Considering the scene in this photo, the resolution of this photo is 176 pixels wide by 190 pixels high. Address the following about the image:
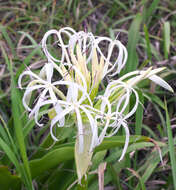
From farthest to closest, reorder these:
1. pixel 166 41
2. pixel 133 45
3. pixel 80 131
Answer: pixel 166 41, pixel 133 45, pixel 80 131

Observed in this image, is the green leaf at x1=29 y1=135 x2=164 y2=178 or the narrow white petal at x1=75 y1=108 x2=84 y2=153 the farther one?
the green leaf at x1=29 y1=135 x2=164 y2=178

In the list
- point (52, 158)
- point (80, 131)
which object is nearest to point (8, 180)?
point (52, 158)

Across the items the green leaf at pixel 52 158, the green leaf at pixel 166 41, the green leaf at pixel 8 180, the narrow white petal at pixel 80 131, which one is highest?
the green leaf at pixel 166 41

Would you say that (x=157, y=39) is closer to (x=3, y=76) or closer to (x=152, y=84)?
(x=152, y=84)

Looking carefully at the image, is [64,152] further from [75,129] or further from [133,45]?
[133,45]

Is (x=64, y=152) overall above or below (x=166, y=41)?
below

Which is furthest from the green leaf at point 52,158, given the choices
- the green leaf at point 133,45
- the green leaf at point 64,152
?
the green leaf at point 133,45

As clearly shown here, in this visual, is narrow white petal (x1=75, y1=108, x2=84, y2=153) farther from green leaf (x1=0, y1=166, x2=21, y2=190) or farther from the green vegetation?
green leaf (x1=0, y1=166, x2=21, y2=190)

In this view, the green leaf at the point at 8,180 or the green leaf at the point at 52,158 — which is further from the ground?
the green leaf at the point at 52,158

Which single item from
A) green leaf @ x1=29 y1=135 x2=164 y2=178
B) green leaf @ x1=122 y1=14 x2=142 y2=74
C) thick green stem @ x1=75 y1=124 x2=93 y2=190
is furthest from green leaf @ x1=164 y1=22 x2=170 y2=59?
thick green stem @ x1=75 y1=124 x2=93 y2=190

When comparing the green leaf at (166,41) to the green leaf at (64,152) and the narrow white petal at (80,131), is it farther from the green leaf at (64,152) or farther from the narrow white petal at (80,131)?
the narrow white petal at (80,131)

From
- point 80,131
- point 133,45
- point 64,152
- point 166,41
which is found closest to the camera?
point 80,131

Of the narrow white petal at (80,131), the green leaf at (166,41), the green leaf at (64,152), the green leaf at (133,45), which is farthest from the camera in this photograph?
the green leaf at (166,41)
